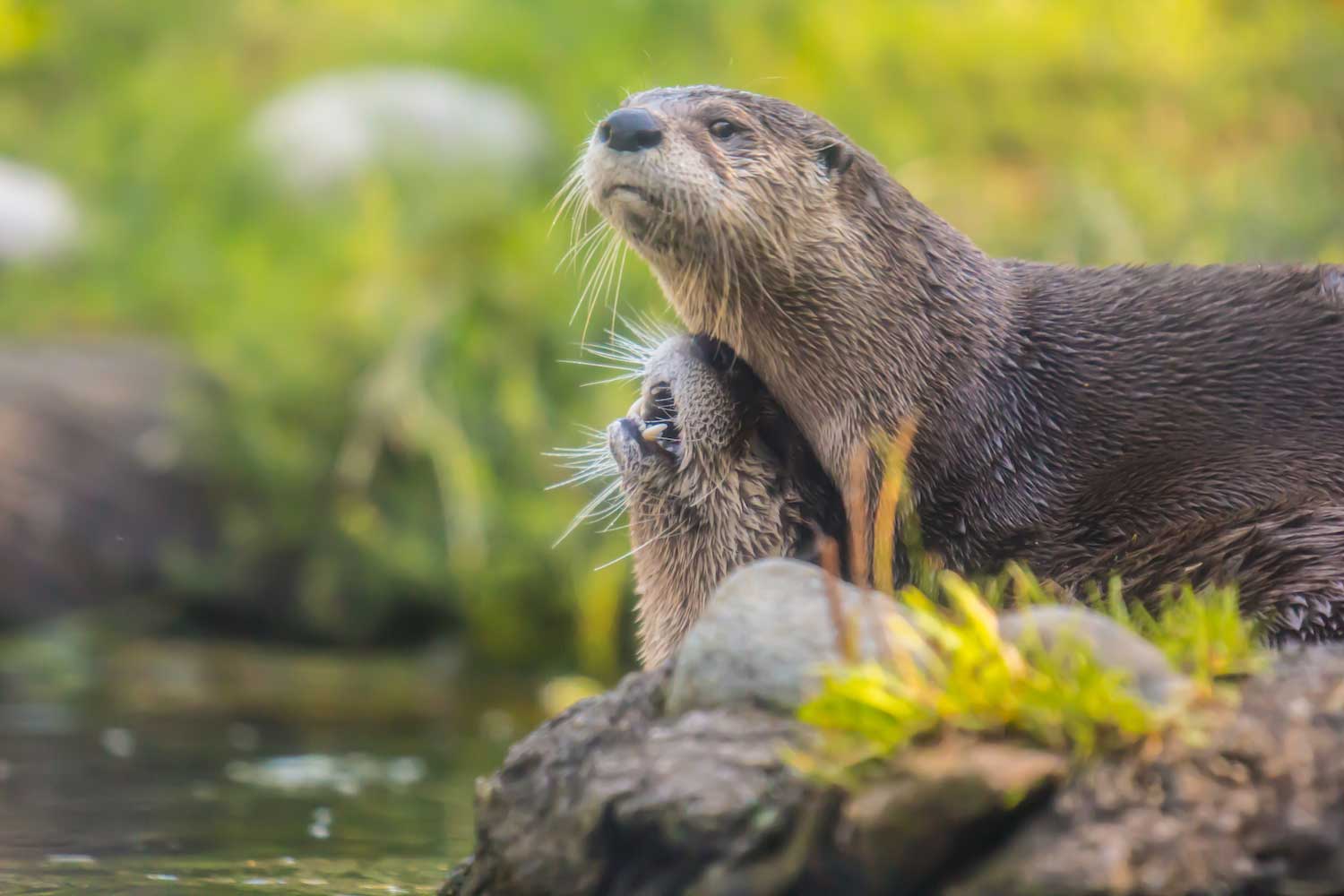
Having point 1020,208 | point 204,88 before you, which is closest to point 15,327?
point 204,88

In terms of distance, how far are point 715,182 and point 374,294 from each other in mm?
6035

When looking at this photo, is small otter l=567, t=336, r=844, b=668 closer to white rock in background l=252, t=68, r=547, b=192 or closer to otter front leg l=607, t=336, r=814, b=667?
otter front leg l=607, t=336, r=814, b=667

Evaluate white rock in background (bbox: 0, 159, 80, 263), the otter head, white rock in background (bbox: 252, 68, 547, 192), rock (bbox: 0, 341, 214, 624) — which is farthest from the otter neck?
white rock in background (bbox: 0, 159, 80, 263)

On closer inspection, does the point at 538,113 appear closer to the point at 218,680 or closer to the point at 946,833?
the point at 218,680

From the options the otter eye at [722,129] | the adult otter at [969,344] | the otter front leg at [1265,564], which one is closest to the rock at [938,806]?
the otter front leg at [1265,564]

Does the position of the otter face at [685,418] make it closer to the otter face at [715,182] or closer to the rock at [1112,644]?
the otter face at [715,182]

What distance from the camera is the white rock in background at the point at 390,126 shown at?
11.4m

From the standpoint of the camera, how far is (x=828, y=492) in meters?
3.92

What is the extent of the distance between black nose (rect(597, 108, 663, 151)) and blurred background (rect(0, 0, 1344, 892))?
4.06 ft

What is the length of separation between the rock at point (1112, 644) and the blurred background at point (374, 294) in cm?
192

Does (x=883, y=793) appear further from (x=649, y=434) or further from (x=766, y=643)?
(x=649, y=434)

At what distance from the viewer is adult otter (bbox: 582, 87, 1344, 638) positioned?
3.64m

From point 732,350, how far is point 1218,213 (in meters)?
5.73

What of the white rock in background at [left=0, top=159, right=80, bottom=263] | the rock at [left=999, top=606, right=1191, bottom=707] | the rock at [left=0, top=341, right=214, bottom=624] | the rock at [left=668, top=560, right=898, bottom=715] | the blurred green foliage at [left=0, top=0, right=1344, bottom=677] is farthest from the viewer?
the white rock in background at [left=0, top=159, right=80, bottom=263]
